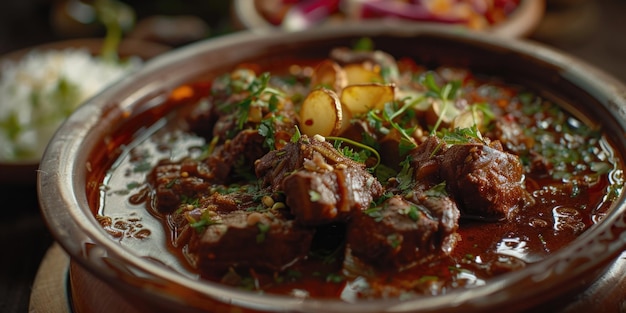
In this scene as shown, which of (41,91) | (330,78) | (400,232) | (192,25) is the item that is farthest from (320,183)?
(192,25)

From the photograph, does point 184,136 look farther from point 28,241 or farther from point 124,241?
point 28,241

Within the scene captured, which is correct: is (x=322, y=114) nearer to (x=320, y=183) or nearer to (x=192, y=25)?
(x=320, y=183)

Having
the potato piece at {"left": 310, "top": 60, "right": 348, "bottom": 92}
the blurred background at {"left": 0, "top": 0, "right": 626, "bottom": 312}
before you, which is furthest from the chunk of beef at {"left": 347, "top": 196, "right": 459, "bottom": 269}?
the blurred background at {"left": 0, "top": 0, "right": 626, "bottom": 312}

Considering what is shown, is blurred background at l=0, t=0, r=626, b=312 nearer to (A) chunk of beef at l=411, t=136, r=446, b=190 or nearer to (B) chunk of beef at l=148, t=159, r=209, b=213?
(B) chunk of beef at l=148, t=159, r=209, b=213

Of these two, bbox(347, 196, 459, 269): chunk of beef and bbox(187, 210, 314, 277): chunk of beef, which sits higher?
bbox(347, 196, 459, 269): chunk of beef

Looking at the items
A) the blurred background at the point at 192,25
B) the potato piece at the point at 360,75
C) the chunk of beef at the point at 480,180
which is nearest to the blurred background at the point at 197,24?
the blurred background at the point at 192,25

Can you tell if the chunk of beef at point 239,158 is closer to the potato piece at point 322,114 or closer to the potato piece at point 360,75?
the potato piece at point 322,114
